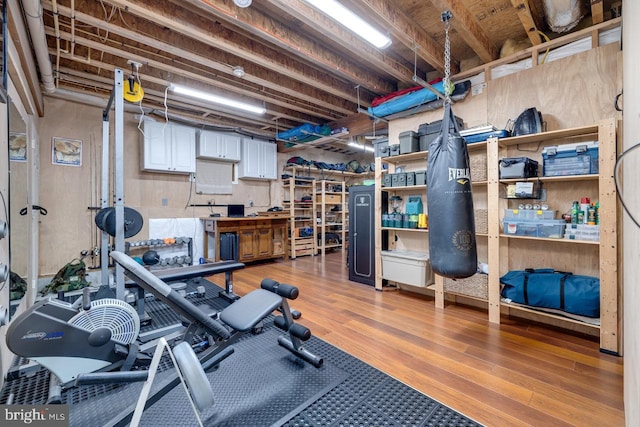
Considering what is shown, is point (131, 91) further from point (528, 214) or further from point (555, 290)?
point (555, 290)

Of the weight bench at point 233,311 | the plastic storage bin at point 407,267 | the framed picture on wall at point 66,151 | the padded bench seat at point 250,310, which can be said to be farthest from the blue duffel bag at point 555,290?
the framed picture on wall at point 66,151

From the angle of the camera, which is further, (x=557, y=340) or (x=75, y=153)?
(x=75, y=153)

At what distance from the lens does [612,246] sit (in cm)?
229

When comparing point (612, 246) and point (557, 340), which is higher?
point (612, 246)

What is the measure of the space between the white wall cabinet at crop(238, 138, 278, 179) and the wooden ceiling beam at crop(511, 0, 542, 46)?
513 centimetres

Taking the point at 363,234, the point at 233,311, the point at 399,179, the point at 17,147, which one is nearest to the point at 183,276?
the point at 233,311

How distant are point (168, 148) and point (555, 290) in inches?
235

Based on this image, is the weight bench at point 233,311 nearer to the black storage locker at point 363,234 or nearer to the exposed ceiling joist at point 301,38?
the black storage locker at point 363,234

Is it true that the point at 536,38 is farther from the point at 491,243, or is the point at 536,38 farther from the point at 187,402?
the point at 187,402

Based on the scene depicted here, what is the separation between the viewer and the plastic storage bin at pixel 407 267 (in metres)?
3.53

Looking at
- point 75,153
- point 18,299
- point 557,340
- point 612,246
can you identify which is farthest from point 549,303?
point 75,153

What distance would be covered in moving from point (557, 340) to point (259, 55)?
4261 millimetres

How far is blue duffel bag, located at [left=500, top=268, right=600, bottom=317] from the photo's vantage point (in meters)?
2.41

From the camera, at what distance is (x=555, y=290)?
2.54m
